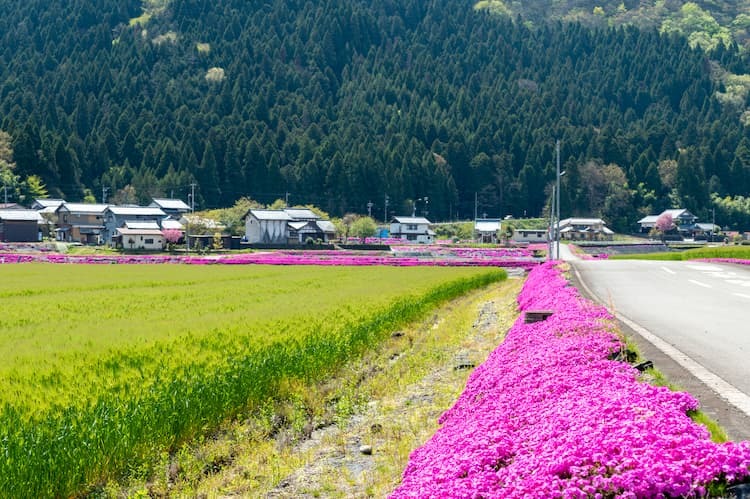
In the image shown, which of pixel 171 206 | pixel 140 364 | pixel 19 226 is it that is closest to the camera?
pixel 140 364

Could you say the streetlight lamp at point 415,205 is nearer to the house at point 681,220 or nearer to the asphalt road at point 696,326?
the house at point 681,220

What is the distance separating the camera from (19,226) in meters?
91.9

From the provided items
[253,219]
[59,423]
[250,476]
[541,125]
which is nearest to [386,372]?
[250,476]

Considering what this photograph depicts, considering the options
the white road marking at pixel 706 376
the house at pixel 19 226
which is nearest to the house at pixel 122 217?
the house at pixel 19 226

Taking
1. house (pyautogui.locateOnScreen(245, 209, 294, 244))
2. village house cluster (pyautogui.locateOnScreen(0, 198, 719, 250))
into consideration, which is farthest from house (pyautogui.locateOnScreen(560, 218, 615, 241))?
house (pyautogui.locateOnScreen(245, 209, 294, 244))

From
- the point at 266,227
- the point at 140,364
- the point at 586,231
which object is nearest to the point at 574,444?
the point at 140,364

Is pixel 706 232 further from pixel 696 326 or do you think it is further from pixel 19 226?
pixel 696 326

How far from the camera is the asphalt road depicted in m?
8.19

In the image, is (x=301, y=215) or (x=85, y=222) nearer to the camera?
(x=85, y=222)

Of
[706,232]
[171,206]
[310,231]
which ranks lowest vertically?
[706,232]

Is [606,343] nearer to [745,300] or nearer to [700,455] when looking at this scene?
[700,455]

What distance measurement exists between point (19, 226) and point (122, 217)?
12.7m

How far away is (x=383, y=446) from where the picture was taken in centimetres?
1036

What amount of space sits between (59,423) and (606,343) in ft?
Result: 23.6
